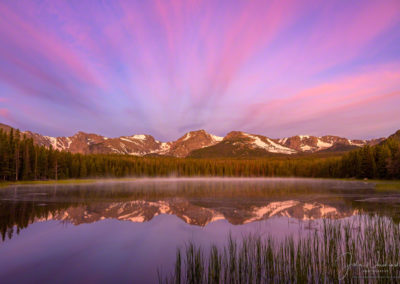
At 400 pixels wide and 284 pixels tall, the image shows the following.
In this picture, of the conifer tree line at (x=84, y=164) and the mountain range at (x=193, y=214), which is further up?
the conifer tree line at (x=84, y=164)

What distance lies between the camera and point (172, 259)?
13.7 meters

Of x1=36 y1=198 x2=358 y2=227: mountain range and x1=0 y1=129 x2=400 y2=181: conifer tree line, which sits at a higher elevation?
x1=0 y1=129 x2=400 y2=181: conifer tree line

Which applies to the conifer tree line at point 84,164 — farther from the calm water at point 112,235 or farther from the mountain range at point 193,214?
the calm water at point 112,235

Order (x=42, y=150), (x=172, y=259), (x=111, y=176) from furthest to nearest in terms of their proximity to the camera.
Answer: (x=111, y=176)
(x=42, y=150)
(x=172, y=259)

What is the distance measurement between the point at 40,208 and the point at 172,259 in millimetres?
24492

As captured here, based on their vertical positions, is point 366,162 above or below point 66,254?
above

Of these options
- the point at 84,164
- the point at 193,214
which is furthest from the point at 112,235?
the point at 84,164

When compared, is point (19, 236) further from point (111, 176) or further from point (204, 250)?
point (111, 176)

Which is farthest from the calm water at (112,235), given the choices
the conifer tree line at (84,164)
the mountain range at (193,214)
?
the conifer tree line at (84,164)

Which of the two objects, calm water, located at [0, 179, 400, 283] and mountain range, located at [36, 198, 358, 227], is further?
mountain range, located at [36, 198, 358, 227]

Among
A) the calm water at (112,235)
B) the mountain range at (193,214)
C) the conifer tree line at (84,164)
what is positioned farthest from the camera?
the conifer tree line at (84,164)

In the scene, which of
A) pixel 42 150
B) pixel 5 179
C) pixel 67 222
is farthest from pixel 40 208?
pixel 42 150

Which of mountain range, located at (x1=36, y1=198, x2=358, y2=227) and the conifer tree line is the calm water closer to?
→ mountain range, located at (x1=36, y1=198, x2=358, y2=227)

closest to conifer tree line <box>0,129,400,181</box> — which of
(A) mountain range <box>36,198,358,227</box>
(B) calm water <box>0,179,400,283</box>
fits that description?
(A) mountain range <box>36,198,358,227</box>
